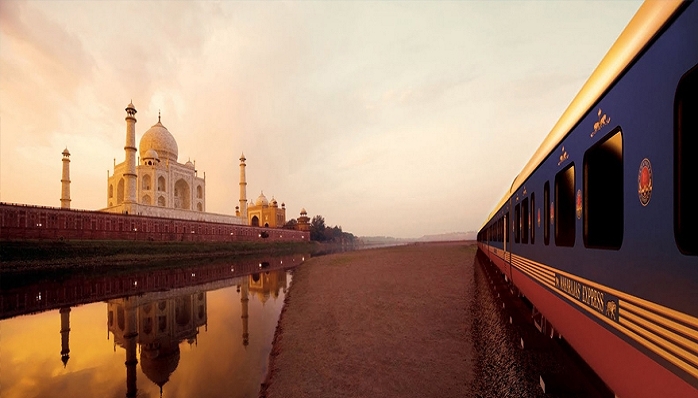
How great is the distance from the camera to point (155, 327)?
10477mm

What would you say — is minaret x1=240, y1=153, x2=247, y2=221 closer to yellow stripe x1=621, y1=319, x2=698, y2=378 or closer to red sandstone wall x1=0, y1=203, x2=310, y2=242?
red sandstone wall x1=0, y1=203, x2=310, y2=242

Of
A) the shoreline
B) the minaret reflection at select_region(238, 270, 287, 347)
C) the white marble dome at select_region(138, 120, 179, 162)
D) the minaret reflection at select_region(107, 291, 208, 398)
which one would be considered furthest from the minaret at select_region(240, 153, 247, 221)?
the minaret reflection at select_region(107, 291, 208, 398)

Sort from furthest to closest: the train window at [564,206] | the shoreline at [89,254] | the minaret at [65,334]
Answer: the shoreline at [89,254] → the minaret at [65,334] → the train window at [564,206]

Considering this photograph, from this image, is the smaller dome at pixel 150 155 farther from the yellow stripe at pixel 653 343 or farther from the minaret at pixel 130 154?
the yellow stripe at pixel 653 343

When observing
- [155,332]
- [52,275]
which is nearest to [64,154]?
[52,275]

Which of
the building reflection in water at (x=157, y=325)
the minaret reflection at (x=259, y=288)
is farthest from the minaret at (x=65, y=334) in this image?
the minaret reflection at (x=259, y=288)

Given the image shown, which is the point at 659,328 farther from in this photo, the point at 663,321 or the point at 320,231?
the point at 320,231

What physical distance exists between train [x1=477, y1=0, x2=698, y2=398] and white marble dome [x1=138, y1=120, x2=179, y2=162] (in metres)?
57.0

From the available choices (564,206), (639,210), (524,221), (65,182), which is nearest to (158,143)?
(65,182)

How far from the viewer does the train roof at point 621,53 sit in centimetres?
203

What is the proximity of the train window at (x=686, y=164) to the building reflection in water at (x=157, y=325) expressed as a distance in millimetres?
7925

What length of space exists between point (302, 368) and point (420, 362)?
232 cm

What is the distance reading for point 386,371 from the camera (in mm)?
6012

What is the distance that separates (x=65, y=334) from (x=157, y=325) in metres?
2.54
